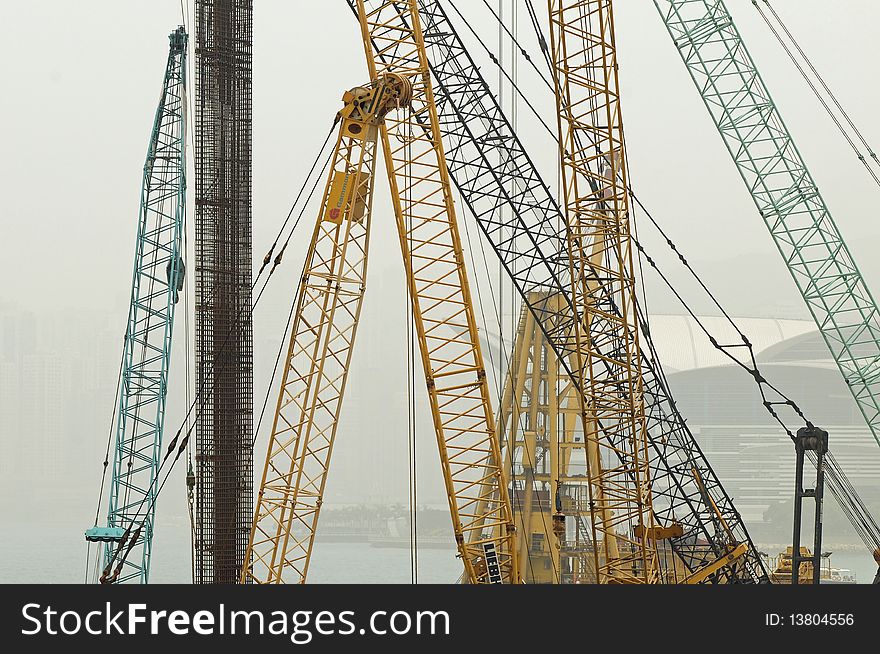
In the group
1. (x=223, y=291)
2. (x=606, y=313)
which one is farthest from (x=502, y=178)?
(x=223, y=291)

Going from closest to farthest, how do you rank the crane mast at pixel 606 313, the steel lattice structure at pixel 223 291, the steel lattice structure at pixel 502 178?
the crane mast at pixel 606 313, the steel lattice structure at pixel 223 291, the steel lattice structure at pixel 502 178

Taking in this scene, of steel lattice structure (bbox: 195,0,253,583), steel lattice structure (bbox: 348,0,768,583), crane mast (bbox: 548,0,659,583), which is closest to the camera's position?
crane mast (bbox: 548,0,659,583)

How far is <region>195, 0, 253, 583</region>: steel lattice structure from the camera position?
1155 inches

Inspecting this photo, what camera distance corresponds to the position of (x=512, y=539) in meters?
24.8

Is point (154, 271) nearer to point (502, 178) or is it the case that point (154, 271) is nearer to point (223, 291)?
point (223, 291)

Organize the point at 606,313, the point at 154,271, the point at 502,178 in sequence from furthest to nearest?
1. the point at 154,271
2. the point at 502,178
3. the point at 606,313

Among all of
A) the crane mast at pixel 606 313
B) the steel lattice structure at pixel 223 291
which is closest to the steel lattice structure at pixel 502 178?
the crane mast at pixel 606 313

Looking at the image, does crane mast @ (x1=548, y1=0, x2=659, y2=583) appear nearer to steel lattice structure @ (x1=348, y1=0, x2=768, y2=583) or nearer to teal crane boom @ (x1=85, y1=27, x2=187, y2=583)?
steel lattice structure @ (x1=348, y1=0, x2=768, y2=583)

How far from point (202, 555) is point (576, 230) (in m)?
13.3

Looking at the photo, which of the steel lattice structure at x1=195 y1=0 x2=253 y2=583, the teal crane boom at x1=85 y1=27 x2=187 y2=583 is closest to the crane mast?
the steel lattice structure at x1=195 y1=0 x2=253 y2=583

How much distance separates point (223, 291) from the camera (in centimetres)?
2970

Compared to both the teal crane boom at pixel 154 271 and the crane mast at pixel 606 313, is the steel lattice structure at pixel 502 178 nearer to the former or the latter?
the crane mast at pixel 606 313

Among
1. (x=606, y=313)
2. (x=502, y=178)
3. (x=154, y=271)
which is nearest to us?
(x=606, y=313)

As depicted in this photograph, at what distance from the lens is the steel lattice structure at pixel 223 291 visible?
29328mm
